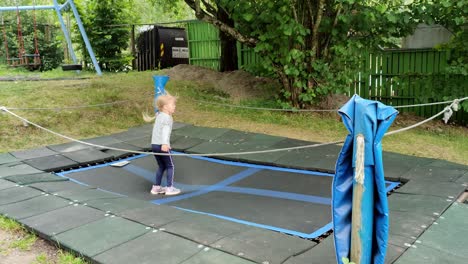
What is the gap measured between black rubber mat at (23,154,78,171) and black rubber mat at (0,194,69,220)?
133 cm

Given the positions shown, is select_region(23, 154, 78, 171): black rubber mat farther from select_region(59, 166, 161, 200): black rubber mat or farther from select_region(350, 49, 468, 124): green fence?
select_region(350, 49, 468, 124): green fence

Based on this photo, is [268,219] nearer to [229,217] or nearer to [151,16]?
[229,217]

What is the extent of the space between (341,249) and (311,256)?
53 cm

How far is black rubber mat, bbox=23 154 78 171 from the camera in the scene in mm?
5051

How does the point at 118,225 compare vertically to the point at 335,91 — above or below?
below

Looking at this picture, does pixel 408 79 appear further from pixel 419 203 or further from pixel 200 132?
pixel 419 203

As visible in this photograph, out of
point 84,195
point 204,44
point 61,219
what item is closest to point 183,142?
point 84,195

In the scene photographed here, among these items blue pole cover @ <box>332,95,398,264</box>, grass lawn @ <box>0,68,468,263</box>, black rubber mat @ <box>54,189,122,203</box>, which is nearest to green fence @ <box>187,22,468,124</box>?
grass lawn @ <box>0,68,468,263</box>

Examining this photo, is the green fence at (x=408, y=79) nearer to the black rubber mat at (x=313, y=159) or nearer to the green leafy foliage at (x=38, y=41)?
the black rubber mat at (x=313, y=159)

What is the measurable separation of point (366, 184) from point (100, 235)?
186cm

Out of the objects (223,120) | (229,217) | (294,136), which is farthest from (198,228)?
(223,120)

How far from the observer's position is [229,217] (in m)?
3.47

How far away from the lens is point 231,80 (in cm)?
1008

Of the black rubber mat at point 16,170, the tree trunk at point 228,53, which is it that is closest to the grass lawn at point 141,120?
the black rubber mat at point 16,170
